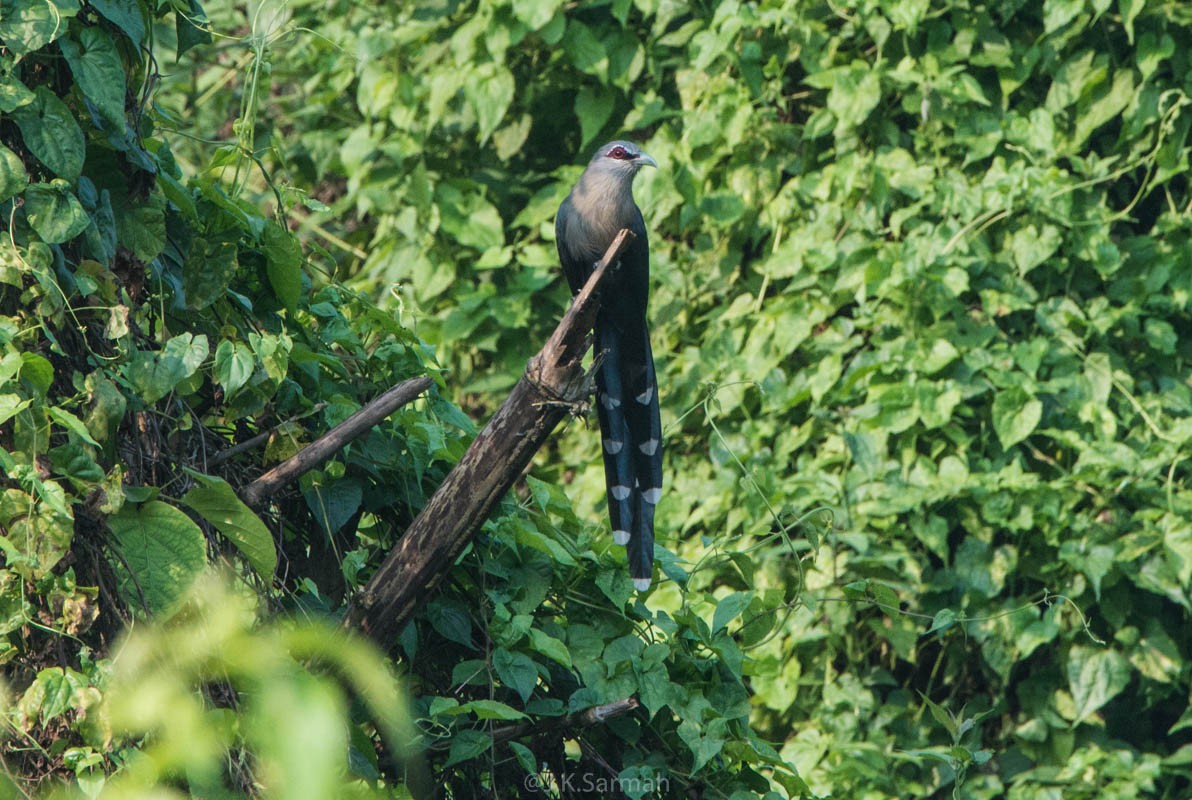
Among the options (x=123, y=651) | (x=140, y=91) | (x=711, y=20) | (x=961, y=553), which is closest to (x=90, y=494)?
(x=123, y=651)

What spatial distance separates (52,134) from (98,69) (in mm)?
116

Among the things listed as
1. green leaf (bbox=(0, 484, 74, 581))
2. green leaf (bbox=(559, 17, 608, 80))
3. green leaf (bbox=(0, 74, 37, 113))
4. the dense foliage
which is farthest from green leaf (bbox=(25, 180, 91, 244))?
green leaf (bbox=(559, 17, 608, 80))

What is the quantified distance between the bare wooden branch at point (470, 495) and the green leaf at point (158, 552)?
278 millimetres

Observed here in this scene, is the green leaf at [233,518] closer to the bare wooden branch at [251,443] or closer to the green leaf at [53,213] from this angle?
the bare wooden branch at [251,443]

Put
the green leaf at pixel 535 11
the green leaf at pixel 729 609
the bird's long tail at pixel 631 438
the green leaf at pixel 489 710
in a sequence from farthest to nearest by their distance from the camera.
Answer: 1. the green leaf at pixel 535 11
2. the bird's long tail at pixel 631 438
3. the green leaf at pixel 729 609
4. the green leaf at pixel 489 710

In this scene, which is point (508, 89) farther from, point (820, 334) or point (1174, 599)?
point (1174, 599)

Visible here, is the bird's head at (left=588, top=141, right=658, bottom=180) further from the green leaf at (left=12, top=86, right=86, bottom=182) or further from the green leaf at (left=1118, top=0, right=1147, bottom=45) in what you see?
the green leaf at (left=12, top=86, right=86, bottom=182)

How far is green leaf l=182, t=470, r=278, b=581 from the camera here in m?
1.81

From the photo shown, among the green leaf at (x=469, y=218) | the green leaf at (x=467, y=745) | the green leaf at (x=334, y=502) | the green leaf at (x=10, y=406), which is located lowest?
the green leaf at (x=469, y=218)

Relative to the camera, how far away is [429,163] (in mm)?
4727

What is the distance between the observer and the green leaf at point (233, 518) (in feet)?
5.93

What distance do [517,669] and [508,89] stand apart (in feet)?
9.12

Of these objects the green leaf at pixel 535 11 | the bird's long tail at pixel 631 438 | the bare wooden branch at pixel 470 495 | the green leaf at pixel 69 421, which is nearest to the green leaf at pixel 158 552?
the green leaf at pixel 69 421

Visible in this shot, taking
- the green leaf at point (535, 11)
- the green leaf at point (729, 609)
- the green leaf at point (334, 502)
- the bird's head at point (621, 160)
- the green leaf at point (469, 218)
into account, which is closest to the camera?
the green leaf at point (334, 502)
